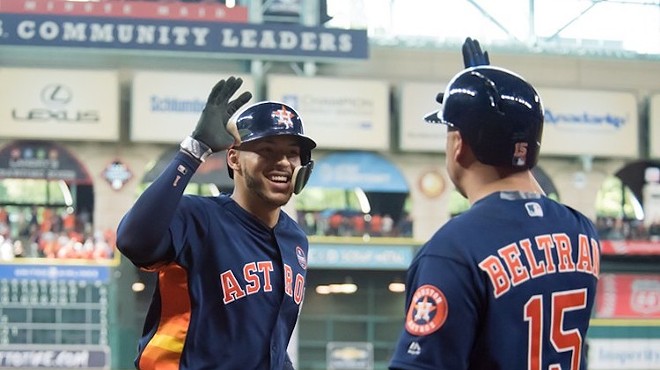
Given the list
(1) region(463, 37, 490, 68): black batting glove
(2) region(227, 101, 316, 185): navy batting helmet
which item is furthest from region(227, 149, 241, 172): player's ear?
(1) region(463, 37, 490, 68): black batting glove

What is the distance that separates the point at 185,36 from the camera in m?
29.8

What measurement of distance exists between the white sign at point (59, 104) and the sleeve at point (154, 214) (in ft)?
83.6

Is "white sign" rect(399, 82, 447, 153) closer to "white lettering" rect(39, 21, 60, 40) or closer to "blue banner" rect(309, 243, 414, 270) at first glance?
"blue banner" rect(309, 243, 414, 270)

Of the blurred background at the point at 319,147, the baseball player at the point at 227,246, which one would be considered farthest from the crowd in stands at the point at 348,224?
the baseball player at the point at 227,246

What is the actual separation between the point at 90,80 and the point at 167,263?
2547 centimetres

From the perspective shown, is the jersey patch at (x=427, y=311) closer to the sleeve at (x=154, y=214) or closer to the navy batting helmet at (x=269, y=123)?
the sleeve at (x=154, y=214)

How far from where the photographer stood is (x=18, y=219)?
29.0 meters

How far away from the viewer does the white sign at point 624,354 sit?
3116 cm

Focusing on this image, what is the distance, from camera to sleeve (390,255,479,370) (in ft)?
10.4

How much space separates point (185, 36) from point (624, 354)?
14.2 m

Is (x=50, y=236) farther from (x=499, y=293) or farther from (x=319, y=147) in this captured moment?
(x=499, y=293)

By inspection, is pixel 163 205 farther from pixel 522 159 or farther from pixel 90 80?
pixel 90 80

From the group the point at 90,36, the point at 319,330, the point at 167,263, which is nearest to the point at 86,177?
the point at 90,36

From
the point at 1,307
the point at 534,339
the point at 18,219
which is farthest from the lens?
the point at 18,219
